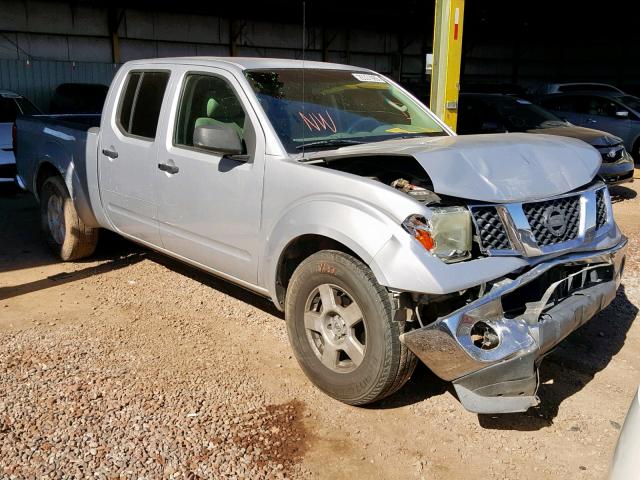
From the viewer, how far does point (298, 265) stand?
3932 millimetres

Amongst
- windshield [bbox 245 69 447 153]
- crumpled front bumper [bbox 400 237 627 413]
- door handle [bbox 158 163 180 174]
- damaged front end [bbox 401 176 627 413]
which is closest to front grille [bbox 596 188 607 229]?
damaged front end [bbox 401 176 627 413]

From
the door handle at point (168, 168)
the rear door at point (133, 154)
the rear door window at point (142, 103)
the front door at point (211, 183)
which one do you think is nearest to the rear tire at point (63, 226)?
the rear door at point (133, 154)

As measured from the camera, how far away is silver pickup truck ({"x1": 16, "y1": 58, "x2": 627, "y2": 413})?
10.4 feet

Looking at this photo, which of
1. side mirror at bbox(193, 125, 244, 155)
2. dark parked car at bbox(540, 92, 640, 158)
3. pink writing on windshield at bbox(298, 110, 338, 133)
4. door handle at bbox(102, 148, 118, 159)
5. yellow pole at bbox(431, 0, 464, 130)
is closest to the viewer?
side mirror at bbox(193, 125, 244, 155)

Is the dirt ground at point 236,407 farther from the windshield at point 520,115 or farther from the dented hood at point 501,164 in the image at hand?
the windshield at point 520,115

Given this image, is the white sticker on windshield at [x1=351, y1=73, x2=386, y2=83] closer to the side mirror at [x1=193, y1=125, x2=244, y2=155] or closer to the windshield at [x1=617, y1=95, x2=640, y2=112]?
the side mirror at [x1=193, y1=125, x2=244, y2=155]

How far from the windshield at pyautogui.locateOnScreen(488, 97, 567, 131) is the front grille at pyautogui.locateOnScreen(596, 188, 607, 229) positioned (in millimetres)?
6757

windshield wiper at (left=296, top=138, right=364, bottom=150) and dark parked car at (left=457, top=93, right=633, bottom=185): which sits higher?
windshield wiper at (left=296, top=138, right=364, bottom=150)

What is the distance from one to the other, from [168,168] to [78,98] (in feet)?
43.7

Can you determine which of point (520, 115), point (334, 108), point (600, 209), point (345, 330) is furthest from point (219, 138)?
point (520, 115)

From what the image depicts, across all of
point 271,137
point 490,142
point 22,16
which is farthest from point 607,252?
point 22,16

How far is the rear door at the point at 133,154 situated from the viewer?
195 inches

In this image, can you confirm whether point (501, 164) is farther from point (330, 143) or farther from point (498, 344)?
point (330, 143)

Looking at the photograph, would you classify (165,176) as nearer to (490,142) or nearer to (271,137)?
(271,137)
